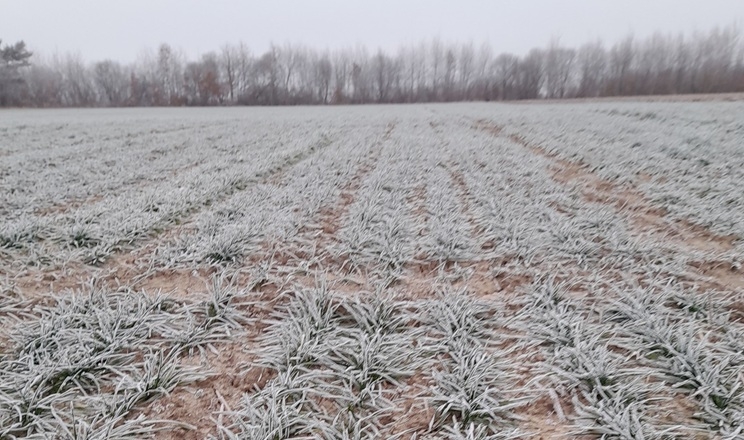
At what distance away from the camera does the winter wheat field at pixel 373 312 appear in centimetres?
129

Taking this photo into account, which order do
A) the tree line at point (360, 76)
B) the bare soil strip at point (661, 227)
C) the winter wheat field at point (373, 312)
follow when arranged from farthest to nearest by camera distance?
1. the tree line at point (360, 76)
2. the bare soil strip at point (661, 227)
3. the winter wheat field at point (373, 312)

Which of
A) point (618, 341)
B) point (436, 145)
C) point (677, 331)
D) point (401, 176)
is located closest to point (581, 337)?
point (618, 341)

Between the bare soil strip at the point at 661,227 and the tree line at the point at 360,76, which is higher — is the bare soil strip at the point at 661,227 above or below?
below

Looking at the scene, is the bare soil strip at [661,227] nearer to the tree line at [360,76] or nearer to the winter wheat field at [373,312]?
the winter wheat field at [373,312]

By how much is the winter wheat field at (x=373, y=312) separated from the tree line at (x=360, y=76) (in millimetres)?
56088

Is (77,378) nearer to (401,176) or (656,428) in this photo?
(656,428)

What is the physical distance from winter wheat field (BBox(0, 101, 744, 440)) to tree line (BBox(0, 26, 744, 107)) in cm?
5609

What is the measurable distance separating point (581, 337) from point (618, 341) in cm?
16

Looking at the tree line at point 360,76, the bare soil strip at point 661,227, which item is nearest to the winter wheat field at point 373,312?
the bare soil strip at point 661,227

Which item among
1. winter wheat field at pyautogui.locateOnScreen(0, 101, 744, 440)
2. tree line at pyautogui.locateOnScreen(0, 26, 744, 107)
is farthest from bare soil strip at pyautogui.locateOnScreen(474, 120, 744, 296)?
tree line at pyautogui.locateOnScreen(0, 26, 744, 107)

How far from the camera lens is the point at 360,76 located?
62.1 meters

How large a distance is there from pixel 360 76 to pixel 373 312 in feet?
215

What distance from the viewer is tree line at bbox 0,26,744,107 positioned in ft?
156

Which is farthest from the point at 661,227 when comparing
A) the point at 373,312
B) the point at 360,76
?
the point at 360,76
